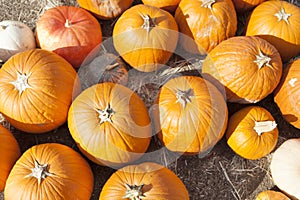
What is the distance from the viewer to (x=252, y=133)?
10.5 ft

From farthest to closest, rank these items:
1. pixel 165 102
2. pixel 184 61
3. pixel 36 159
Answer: pixel 184 61 < pixel 165 102 < pixel 36 159

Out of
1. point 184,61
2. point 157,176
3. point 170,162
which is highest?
point 184,61

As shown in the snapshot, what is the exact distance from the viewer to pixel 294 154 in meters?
3.28

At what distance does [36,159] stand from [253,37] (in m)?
2.02

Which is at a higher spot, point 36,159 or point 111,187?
point 36,159

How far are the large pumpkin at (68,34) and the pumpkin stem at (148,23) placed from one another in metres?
0.51

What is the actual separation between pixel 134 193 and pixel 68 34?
4.90ft

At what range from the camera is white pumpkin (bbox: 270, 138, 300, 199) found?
10.5 feet

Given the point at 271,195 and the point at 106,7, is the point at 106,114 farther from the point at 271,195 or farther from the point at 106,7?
the point at 271,195

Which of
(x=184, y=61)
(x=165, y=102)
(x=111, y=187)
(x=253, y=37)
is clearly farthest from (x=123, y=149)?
(x=253, y=37)

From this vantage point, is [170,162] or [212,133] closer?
[212,133]

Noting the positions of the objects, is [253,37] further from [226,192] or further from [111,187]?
[111,187]

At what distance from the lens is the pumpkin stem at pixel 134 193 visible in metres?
2.76

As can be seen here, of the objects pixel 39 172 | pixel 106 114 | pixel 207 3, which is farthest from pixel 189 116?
pixel 39 172
